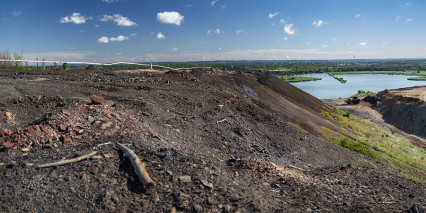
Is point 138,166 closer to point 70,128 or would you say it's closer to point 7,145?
point 70,128

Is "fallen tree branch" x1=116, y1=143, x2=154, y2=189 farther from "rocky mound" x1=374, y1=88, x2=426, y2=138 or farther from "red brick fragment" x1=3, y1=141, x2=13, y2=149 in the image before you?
"rocky mound" x1=374, y1=88, x2=426, y2=138

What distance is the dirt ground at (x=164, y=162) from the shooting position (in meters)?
5.04

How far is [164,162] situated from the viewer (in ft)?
20.4

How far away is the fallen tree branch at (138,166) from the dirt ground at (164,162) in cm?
12

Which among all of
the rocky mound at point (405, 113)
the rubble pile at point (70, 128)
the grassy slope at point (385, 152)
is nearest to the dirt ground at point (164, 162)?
the rubble pile at point (70, 128)

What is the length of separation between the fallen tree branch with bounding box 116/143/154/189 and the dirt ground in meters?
0.12

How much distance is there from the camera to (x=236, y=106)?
14172mm

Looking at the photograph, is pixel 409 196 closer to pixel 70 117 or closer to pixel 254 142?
pixel 254 142

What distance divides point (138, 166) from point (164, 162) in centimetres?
68

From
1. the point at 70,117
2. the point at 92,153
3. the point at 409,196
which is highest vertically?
the point at 70,117

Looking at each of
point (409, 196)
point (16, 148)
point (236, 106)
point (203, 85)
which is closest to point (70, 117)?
point (16, 148)

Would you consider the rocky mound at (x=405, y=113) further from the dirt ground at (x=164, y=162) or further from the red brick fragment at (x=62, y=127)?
the red brick fragment at (x=62, y=127)

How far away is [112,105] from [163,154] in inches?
169

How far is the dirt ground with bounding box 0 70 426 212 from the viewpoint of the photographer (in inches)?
198
